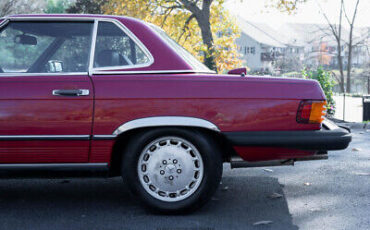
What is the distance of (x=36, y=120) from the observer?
12.6ft

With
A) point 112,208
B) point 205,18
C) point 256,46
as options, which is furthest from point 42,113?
point 256,46

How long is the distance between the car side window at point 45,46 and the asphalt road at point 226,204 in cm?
123

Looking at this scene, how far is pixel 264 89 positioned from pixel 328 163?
10.4 ft

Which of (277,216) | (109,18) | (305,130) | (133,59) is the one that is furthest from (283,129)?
(109,18)

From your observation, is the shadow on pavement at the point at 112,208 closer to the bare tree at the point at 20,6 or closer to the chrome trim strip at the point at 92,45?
the chrome trim strip at the point at 92,45

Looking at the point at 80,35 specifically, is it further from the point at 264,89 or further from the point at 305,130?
the point at 305,130

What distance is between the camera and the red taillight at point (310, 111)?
155 inches

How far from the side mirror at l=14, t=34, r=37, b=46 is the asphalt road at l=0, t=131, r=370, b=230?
146 cm

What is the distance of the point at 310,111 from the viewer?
13.0 feet

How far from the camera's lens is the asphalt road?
3854 millimetres

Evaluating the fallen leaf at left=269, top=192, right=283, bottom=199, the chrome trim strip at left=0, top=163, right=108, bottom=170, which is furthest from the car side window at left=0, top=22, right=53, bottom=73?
the fallen leaf at left=269, top=192, right=283, bottom=199

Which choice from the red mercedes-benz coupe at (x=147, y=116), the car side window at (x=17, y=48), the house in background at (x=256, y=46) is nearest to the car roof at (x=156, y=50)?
the red mercedes-benz coupe at (x=147, y=116)

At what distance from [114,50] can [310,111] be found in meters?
1.69

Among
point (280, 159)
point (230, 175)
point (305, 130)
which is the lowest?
point (230, 175)
